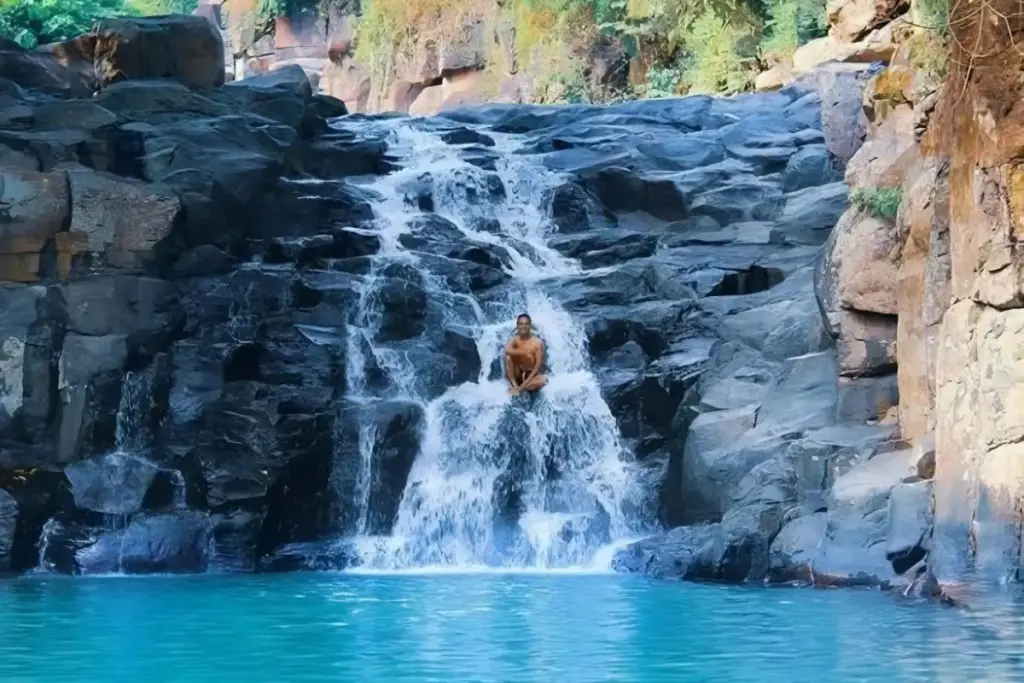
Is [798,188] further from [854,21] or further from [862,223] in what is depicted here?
[862,223]

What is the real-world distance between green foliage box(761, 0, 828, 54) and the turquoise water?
15724 millimetres

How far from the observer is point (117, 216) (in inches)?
661

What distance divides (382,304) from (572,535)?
13.5 ft

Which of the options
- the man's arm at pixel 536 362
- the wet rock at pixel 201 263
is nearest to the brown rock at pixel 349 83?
the wet rock at pixel 201 263

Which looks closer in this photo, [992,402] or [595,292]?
[992,402]

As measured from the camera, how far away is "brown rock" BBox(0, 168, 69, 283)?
16.3m

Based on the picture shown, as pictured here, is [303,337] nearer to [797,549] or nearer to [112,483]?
[112,483]

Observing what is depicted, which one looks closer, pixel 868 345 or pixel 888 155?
pixel 868 345

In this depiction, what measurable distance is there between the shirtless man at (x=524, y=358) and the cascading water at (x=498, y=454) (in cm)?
19

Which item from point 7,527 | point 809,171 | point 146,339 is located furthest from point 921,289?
point 7,527

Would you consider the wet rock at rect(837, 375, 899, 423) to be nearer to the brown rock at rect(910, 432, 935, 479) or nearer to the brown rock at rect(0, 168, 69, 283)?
the brown rock at rect(910, 432, 935, 479)

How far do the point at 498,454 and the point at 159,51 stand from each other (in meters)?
9.62

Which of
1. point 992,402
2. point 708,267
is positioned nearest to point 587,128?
point 708,267

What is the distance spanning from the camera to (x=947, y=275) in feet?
38.3
